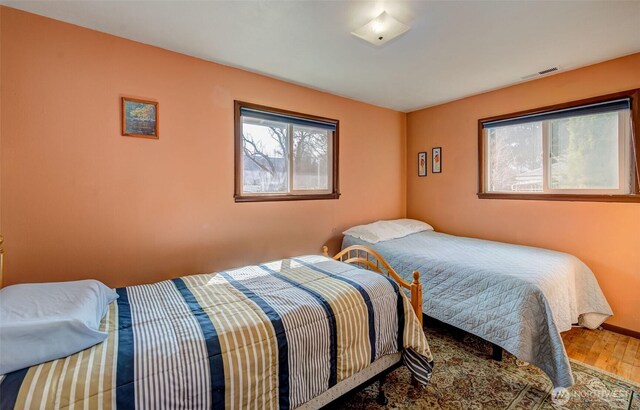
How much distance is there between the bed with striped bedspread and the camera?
0.97 metres

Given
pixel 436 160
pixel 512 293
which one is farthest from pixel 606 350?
pixel 436 160

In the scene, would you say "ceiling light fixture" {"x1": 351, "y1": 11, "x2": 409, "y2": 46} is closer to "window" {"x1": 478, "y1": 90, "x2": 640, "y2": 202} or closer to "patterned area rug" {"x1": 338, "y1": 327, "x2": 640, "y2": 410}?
"window" {"x1": 478, "y1": 90, "x2": 640, "y2": 202}

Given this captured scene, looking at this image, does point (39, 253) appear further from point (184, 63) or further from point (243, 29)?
point (243, 29)

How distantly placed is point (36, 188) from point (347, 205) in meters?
2.80

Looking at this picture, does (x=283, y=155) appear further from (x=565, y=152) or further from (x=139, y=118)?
(x=565, y=152)

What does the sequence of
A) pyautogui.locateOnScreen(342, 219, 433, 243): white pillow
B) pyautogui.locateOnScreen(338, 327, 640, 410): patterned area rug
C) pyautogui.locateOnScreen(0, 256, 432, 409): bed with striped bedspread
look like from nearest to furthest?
pyautogui.locateOnScreen(0, 256, 432, 409): bed with striped bedspread, pyautogui.locateOnScreen(338, 327, 640, 410): patterned area rug, pyautogui.locateOnScreen(342, 219, 433, 243): white pillow

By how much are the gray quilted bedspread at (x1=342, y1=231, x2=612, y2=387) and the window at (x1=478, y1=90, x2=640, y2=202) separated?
678 millimetres

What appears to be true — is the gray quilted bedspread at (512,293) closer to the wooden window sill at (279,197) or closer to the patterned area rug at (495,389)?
the patterned area rug at (495,389)

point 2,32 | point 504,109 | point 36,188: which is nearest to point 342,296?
point 36,188

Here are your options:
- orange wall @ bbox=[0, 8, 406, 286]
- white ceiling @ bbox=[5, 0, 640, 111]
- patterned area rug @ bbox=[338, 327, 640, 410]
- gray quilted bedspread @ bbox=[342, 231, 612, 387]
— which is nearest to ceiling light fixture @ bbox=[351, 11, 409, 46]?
white ceiling @ bbox=[5, 0, 640, 111]

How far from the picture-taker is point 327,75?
2.80m

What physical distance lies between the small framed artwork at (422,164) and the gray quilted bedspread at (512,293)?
4.39 ft

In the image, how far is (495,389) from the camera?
1.88m

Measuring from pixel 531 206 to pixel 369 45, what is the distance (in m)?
2.37
